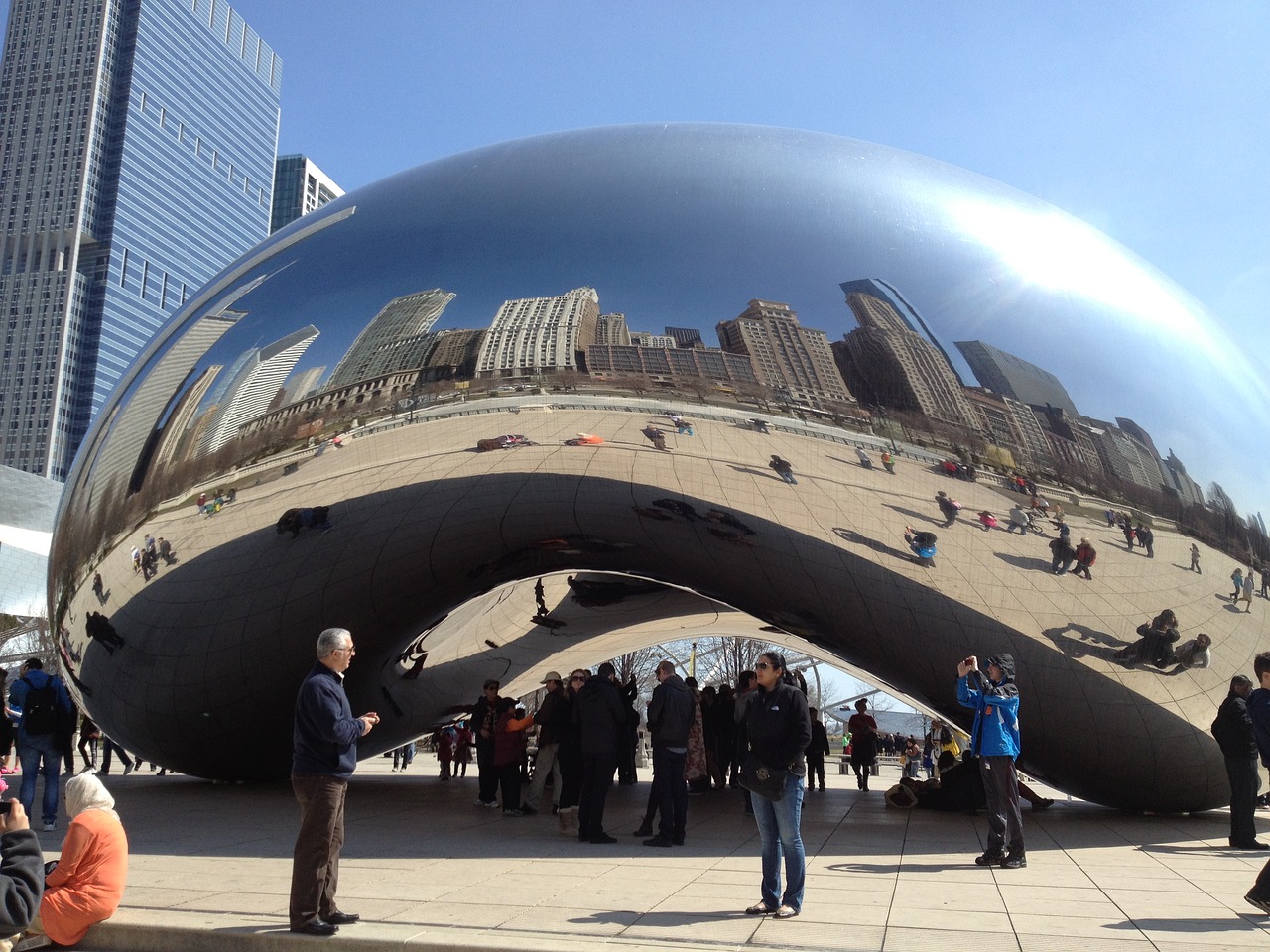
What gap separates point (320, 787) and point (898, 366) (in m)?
4.27

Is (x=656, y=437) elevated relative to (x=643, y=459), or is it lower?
elevated

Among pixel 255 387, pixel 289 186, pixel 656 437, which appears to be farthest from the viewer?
pixel 289 186

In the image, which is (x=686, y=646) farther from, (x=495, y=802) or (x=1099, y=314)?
(x=1099, y=314)

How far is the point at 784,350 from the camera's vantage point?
668 centimetres

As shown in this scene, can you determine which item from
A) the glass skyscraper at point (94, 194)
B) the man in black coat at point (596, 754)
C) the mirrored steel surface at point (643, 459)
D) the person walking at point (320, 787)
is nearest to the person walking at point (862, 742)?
the mirrored steel surface at point (643, 459)

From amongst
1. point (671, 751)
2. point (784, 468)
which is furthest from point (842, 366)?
point (671, 751)

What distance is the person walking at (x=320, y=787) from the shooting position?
14.3 feet

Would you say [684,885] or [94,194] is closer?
[684,885]

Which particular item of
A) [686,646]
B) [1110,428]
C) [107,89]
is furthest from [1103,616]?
[107,89]

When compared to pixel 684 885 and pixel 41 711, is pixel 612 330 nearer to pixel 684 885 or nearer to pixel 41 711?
pixel 684 885

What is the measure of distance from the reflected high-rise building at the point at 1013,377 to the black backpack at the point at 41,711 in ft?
23.9

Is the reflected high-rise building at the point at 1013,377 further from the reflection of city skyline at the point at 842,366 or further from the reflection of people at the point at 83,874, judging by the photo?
the reflection of people at the point at 83,874

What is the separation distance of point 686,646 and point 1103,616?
130 feet

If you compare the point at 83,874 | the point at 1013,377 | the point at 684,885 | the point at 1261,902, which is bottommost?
the point at 684,885
